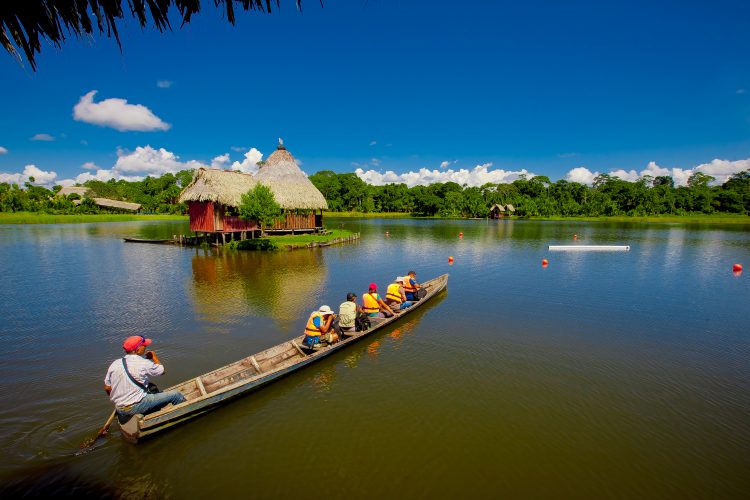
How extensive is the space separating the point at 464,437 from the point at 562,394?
3.28 meters

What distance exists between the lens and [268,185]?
122 ft

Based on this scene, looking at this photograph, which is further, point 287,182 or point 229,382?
point 287,182

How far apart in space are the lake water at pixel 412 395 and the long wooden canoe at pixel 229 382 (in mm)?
331

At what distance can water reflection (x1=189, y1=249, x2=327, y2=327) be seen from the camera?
1557cm

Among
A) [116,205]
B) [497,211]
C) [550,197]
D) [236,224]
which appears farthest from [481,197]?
[116,205]

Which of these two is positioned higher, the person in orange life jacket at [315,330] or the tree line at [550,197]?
the tree line at [550,197]

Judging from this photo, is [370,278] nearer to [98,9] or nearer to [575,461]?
[575,461]

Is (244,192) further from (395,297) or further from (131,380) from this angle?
(131,380)

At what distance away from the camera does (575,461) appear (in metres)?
7.06

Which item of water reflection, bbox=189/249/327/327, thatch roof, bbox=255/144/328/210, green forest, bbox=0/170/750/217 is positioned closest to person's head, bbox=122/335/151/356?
water reflection, bbox=189/249/327/327

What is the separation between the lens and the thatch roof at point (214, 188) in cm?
3288

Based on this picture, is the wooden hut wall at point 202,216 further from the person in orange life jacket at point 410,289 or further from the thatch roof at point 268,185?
the person in orange life jacket at point 410,289

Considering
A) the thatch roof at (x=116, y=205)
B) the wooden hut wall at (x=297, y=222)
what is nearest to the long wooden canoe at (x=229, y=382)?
the wooden hut wall at (x=297, y=222)

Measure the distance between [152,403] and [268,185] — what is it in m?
32.0
